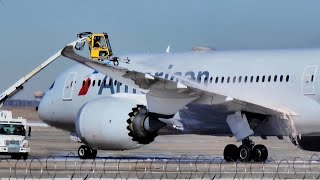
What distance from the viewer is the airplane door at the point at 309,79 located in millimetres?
38781

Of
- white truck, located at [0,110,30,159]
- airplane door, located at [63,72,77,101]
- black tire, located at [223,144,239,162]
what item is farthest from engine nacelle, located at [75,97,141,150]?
airplane door, located at [63,72,77,101]

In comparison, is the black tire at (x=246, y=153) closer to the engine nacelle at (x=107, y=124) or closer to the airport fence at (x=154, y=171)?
the airport fence at (x=154, y=171)

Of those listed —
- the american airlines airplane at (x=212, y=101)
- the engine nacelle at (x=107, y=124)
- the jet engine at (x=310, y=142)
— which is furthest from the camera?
the jet engine at (x=310, y=142)

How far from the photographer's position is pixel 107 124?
38438 millimetres

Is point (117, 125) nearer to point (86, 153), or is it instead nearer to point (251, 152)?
point (251, 152)

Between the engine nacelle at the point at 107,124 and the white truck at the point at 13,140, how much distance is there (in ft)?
18.6

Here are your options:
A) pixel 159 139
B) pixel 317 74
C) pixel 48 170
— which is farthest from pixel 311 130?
pixel 159 139

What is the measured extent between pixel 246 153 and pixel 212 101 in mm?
2568

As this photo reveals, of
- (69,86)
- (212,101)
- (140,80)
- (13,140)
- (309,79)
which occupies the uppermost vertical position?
(309,79)

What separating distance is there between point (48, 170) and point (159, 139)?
37296mm

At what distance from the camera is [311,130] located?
1553 inches

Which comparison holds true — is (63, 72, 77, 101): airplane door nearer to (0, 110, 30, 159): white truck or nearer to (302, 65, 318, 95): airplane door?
(0, 110, 30, 159): white truck

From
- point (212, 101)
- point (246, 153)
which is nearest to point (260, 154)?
point (246, 153)

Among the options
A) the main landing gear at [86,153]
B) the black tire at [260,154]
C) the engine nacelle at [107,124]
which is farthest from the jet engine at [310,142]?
the main landing gear at [86,153]
